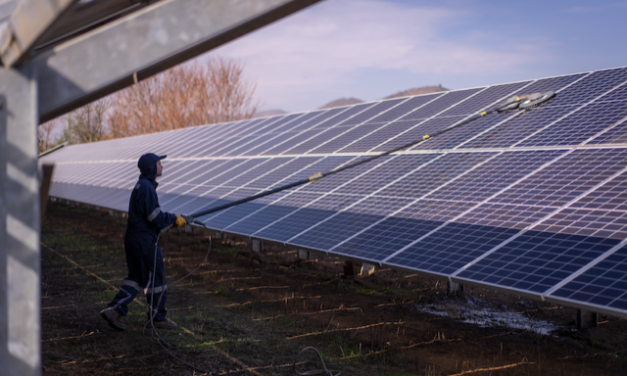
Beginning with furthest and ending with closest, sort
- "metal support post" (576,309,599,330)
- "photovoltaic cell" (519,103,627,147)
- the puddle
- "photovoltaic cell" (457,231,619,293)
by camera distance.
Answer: the puddle → "metal support post" (576,309,599,330) → "photovoltaic cell" (519,103,627,147) → "photovoltaic cell" (457,231,619,293)

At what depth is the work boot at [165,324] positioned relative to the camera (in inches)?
299

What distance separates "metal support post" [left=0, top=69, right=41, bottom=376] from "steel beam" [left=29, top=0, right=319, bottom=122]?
0.15 metres

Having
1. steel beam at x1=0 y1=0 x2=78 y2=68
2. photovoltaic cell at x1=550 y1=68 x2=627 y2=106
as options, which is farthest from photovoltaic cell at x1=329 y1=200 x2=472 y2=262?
steel beam at x1=0 y1=0 x2=78 y2=68

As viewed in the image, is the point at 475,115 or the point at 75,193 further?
the point at 75,193

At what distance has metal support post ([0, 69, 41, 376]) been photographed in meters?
2.92

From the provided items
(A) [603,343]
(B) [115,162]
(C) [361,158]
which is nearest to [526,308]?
(A) [603,343]

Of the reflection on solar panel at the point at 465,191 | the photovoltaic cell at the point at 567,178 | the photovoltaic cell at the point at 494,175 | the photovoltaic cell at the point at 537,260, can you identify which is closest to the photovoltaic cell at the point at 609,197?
the reflection on solar panel at the point at 465,191

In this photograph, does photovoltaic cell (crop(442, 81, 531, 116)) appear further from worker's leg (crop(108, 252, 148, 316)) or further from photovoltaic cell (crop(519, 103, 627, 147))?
worker's leg (crop(108, 252, 148, 316))

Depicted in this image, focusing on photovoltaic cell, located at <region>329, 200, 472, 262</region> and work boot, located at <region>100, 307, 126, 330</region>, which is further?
work boot, located at <region>100, 307, 126, 330</region>

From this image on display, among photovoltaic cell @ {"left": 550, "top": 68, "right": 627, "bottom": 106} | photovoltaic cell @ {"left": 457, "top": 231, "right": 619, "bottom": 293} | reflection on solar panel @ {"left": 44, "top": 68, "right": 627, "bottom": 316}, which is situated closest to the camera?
photovoltaic cell @ {"left": 457, "top": 231, "right": 619, "bottom": 293}

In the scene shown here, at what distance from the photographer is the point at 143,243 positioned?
726cm

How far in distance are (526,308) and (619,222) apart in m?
4.63

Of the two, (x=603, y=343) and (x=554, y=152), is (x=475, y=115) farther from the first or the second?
(x=603, y=343)

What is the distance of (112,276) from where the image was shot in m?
11.2
